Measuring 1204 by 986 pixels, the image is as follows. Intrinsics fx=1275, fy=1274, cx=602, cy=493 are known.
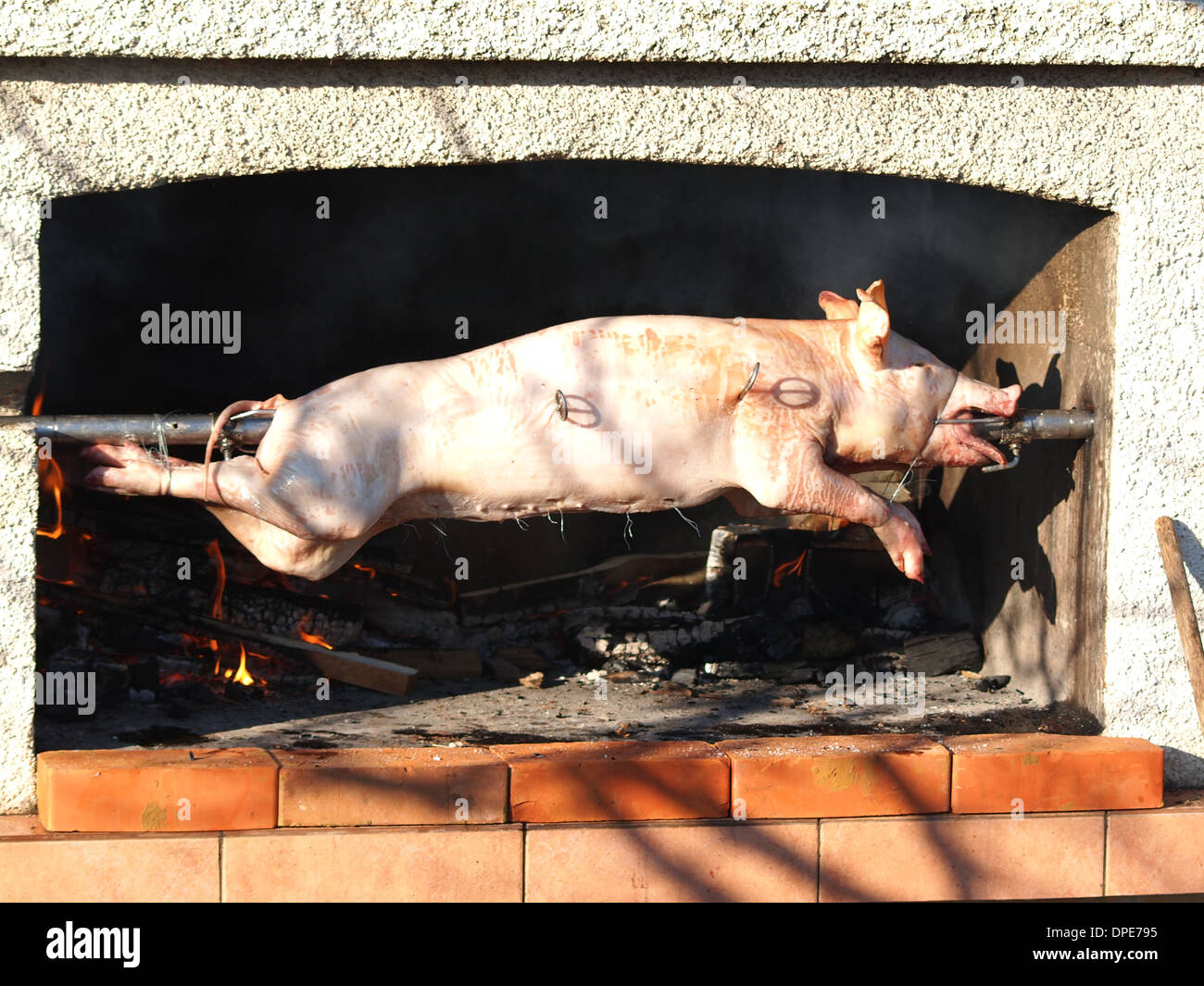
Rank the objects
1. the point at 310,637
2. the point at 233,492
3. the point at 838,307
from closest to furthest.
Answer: the point at 233,492, the point at 838,307, the point at 310,637

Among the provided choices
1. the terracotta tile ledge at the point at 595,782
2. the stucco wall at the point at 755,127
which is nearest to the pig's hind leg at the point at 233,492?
the stucco wall at the point at 755,127

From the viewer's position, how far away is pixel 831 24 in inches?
153

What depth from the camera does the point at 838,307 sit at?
4.42m

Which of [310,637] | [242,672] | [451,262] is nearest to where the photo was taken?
[242,672]

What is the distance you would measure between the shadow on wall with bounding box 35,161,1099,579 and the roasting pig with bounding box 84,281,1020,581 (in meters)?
1.31

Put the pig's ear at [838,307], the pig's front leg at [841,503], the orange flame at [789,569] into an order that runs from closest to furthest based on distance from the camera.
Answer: the pig's front leg at [841,503]
the pig's ear at [838,307]
the orange flame at [789,569]

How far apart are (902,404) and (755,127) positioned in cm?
103

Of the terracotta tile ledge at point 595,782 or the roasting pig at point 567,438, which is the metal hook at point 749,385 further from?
the terracotta tile ledge at point 595,782

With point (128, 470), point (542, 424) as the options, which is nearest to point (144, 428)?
point (128, 470)

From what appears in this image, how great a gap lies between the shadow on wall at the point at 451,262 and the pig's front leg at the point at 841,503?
140cm

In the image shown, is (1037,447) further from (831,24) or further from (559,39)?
(559,39)

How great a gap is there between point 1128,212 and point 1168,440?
0.76m

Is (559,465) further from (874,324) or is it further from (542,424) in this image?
(874,324)

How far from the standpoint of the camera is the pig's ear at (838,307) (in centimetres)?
439
